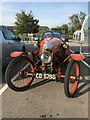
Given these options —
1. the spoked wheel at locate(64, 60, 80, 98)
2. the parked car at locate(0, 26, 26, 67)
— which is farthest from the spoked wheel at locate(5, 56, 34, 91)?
the parked car at locate(0, 26, 26, 67)

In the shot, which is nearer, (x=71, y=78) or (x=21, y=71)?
(x=71, y=78)

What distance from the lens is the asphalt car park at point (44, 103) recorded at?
→ 4.43 metres

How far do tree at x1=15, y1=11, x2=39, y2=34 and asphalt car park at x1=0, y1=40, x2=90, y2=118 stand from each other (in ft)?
152

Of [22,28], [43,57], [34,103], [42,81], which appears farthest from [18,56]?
[22,28]

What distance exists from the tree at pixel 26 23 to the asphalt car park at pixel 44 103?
46200 millimetres

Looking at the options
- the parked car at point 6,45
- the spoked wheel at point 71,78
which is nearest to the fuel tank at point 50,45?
the spoked wheel at point 71,78

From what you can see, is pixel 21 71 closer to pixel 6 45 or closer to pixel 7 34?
pixel 6 45

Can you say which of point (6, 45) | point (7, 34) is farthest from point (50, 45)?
point (7, 34)

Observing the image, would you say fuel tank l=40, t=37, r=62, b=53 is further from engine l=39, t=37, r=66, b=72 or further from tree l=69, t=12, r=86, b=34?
tree l=69, t=12, r=86, b=34

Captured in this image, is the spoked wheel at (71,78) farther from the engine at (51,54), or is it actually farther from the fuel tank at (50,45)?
the fuel tank at (50,45)

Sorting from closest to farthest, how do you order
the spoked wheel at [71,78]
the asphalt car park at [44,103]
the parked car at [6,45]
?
the asphalt car park at [44,103]
the spoked wheel at [71,78]
the parked car at [6,45]

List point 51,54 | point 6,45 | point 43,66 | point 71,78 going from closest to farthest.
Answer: point 71,78
point 51,54
point 43,66
point 6,45

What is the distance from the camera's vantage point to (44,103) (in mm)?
4992

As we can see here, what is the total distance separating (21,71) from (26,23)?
47117mm
